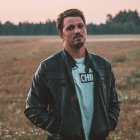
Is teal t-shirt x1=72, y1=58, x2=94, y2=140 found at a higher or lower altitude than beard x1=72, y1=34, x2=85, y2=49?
lower

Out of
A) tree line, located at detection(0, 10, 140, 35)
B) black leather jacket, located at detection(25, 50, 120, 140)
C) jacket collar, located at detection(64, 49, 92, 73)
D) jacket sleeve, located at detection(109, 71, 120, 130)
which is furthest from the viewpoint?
tree line, located at detection(0, 10, 140, 35)

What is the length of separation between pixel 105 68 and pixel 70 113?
0.57 metres

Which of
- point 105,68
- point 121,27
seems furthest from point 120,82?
point 121,27

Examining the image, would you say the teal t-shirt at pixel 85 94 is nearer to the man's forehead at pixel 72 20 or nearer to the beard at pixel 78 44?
the beard at pixel 78 44

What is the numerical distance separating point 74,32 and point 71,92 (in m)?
0.49

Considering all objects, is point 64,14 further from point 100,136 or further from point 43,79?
point 100,136

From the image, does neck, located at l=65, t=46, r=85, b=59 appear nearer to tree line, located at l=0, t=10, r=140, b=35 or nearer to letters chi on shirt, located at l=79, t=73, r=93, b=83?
letters chi on shirt, located at l=79, t=73, r=93, b=83

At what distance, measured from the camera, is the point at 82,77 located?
13.9 feet

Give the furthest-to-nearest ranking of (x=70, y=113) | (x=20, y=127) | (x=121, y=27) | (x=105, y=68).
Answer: (x=121, y=27) < (x=20, y=127) < (x=105, y=68) < (x=70, y=113)

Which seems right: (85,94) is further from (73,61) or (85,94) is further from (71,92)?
(73,61)

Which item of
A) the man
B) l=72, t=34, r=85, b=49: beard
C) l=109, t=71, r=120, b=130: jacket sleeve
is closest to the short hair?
the man

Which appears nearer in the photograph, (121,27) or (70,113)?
(70,113)

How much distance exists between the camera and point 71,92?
4199 mm

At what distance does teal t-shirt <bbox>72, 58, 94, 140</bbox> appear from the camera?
421 cm
